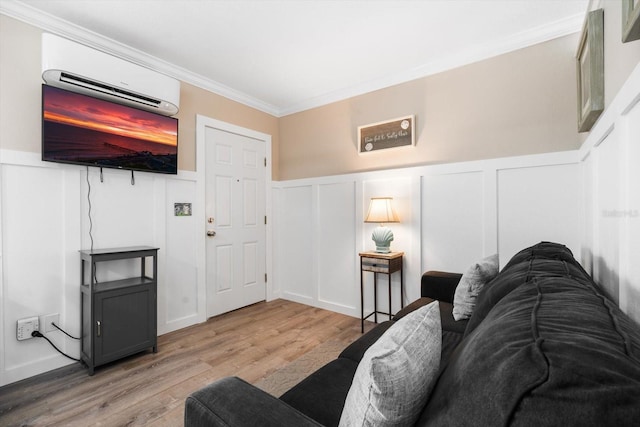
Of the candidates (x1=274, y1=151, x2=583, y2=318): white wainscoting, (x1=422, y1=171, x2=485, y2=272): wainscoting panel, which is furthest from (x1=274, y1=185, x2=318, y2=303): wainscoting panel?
(x1=422, y1=171, x2=485, y2=272): wainscoting panel

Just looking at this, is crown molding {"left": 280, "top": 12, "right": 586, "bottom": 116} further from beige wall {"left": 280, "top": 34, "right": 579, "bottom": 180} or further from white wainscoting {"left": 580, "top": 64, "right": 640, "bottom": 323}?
white wainscoting {"left": 580, "top": 64, "right": 640, "bottom": 323}

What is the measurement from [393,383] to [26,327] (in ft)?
9.03

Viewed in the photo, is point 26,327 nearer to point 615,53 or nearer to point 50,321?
point 50,321

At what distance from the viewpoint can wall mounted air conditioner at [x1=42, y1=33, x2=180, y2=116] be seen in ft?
6.93

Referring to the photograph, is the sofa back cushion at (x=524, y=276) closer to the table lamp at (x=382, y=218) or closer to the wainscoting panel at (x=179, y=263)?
the table lamp at (x=382, y=218)

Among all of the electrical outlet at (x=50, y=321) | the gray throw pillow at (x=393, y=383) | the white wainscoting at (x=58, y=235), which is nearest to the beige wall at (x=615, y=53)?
the gray throw pillow at (x=393, y=383)

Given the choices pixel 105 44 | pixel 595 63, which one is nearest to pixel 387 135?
pixel 595 63

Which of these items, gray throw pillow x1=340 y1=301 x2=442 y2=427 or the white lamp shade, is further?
the white lamp shade

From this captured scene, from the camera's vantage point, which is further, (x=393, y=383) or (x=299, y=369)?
(x=299, y=369)

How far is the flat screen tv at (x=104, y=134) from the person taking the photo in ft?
7.13

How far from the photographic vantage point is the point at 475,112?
2654 millimetres

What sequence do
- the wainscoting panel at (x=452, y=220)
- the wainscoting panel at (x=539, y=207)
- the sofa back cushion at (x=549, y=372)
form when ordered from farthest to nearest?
the wainscoting panel at (x=452, y=220) → the wainscoting panel at (x=539, y=207) → the sofa back cushion at (x=549, y=372)

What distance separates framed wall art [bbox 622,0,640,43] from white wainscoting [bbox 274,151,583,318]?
1576 mm

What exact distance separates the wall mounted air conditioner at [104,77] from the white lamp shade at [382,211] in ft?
7.03
